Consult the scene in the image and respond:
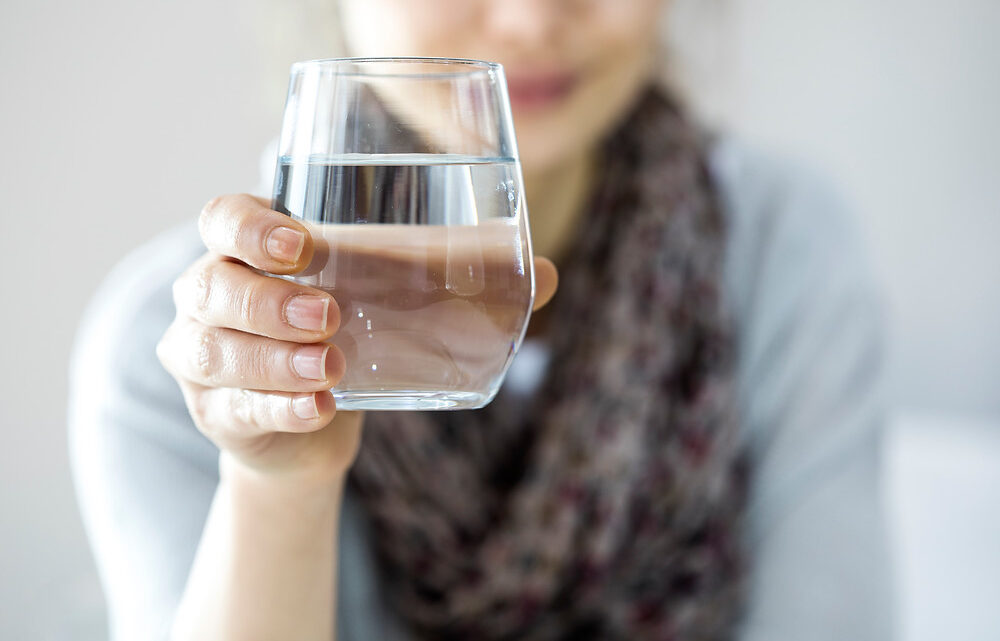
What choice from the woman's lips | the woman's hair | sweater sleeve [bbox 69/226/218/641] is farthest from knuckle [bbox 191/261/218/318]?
the woman's hair

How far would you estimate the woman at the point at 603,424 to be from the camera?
0.93m

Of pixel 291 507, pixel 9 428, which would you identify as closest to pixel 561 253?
pixel 291 507

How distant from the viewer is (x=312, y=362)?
418 millimetres

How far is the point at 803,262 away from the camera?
4.43 ft

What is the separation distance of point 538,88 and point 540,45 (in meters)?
0.06

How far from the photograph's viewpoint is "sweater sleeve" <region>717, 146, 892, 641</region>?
47.3 inches

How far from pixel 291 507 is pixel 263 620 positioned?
0.32ft

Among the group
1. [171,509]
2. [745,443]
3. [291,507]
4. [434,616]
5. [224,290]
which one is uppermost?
[224,290]

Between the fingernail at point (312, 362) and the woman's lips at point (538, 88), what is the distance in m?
0.60

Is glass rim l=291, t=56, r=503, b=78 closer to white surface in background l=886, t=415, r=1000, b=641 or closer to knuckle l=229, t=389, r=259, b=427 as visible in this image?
knuckle l=229, t=389, r=259, b=427

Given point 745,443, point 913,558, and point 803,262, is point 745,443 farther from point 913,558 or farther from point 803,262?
point 913,558

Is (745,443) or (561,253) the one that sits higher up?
(561,253)

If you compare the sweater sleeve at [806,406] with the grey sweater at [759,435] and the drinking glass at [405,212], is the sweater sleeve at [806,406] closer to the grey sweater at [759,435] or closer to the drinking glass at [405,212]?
the grey sweater at [759,435]

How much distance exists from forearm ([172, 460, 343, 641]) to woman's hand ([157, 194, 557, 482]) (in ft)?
0.19
